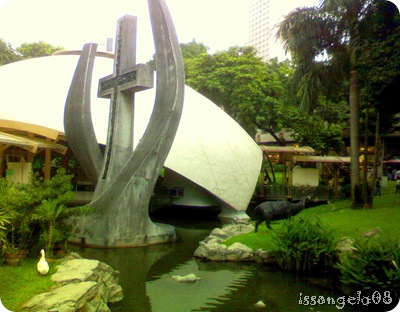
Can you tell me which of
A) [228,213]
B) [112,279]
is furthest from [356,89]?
[112,279]

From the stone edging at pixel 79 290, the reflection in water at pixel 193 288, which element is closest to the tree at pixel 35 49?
the reflection in water at pixel 193 288

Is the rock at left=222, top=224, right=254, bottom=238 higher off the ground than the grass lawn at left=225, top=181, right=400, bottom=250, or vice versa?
the grass lawn at left=225, top=181, right=400, bottom=250

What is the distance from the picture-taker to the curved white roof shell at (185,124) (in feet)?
55.0

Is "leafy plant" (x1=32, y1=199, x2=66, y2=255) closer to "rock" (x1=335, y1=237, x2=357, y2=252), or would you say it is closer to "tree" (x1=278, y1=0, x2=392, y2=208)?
"rock" (x1=335, y1=237, x2=357, y2=252)

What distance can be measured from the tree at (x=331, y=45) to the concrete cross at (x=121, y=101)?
7.32m

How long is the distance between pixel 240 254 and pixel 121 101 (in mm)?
5420

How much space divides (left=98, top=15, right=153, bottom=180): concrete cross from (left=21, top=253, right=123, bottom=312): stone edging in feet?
15.2

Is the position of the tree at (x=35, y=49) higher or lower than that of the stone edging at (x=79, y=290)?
higher

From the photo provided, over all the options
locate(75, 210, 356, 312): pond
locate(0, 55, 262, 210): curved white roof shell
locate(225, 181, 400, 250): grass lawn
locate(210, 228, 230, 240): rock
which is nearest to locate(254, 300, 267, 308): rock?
locate(75, 210, 356, 312): pond

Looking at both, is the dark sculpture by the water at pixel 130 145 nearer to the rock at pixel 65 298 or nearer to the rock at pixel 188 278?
the rock at pixel 188 278

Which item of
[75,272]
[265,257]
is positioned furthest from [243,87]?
[75,272]

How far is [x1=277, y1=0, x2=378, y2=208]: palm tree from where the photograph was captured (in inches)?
597

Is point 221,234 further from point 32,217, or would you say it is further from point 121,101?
point 32,217

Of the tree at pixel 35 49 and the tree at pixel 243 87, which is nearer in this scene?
the tree at pixel 243 87
